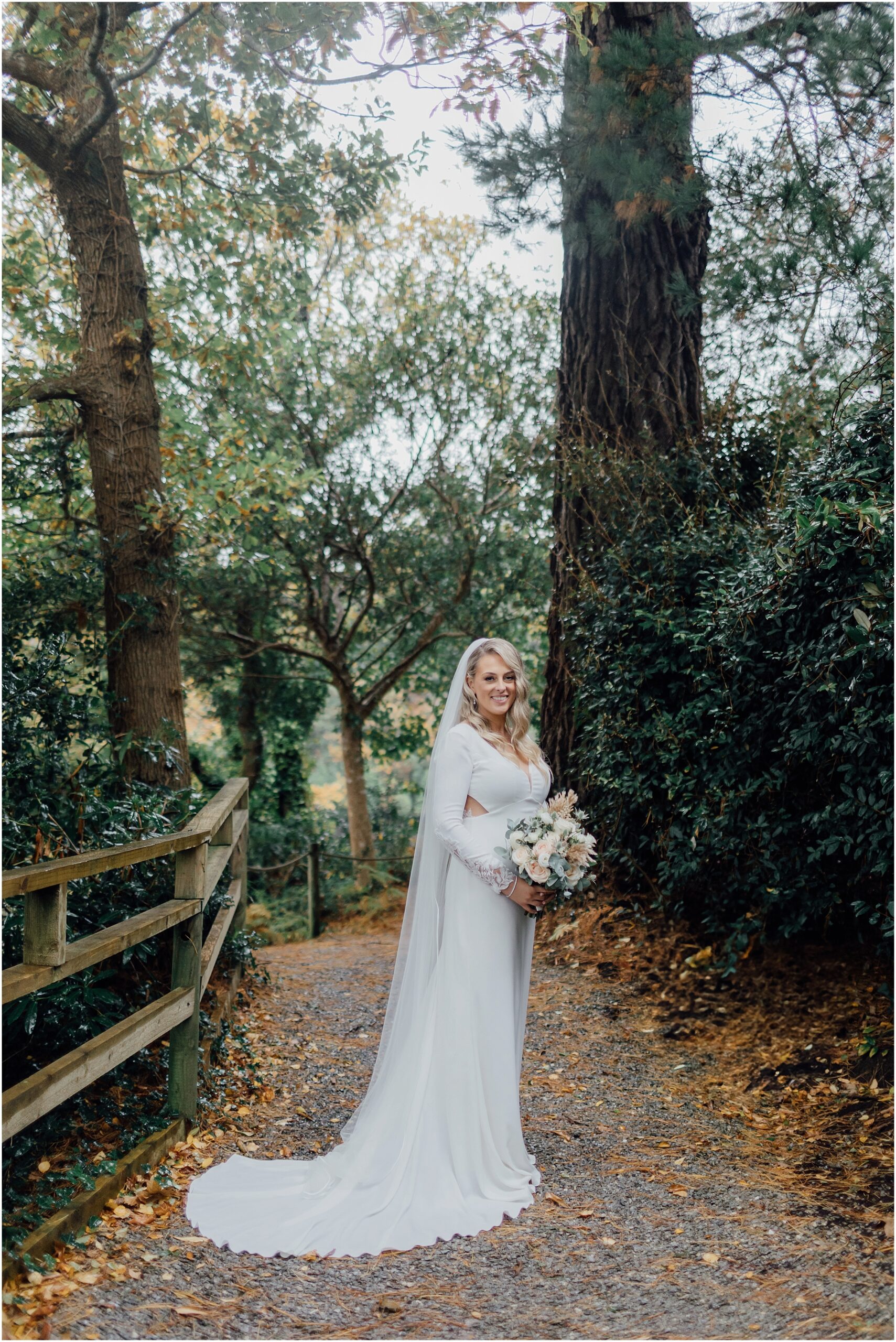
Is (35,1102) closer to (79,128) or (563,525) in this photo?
(563,525)

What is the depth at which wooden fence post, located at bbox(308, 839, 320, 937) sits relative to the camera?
12000 mm

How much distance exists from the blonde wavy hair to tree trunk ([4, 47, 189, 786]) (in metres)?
3.36

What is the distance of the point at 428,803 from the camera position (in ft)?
14.1

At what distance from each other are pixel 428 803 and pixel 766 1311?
85.6 inches

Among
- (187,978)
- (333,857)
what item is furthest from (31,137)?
(333,857)

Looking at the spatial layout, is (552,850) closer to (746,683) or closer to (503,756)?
(503,756)

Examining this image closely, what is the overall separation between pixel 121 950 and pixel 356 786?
10345 millimetres

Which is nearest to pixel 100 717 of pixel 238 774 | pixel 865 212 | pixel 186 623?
pixel 186 623

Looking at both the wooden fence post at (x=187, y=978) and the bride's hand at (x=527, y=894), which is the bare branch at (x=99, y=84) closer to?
the wooden fence post at (x=187, y=978)

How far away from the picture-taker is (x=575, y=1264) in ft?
10.7

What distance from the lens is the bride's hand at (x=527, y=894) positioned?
13.1ft

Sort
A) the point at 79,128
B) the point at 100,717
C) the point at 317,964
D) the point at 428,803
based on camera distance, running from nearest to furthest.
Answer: the point at 428,803 → the point at 79,128 → the point at 100,717 → the point at 317,964

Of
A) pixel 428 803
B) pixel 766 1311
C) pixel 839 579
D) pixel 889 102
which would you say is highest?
pixel 889 102

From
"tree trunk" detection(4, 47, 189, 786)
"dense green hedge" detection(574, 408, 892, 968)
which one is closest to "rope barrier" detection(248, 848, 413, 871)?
"tree trunk" detection(4, 47, 189, 786)
